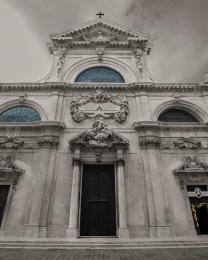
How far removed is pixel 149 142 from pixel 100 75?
27.1 feet

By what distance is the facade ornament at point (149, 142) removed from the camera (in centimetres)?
1418

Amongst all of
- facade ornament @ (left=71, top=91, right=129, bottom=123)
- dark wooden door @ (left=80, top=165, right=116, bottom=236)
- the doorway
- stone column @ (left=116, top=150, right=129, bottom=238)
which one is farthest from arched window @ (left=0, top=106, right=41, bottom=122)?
the doorway

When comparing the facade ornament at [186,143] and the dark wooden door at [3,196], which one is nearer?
the dark wooden door at [3,196]

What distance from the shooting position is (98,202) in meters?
12.9

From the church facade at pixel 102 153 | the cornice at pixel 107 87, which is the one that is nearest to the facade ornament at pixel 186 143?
the church facade at pixel 102 153

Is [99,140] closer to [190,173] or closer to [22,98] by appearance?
[190,173]

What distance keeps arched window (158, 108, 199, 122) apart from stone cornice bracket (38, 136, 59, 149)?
332 inches

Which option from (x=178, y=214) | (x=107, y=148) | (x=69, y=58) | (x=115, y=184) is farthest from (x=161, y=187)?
(x=69, y=58)

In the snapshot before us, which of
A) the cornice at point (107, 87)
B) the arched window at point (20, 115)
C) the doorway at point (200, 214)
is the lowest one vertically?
the doorway at point (200, 214)

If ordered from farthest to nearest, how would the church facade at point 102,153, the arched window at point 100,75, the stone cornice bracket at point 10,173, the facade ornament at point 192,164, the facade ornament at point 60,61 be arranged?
the arched window at point 100,75 → the facade ornament at point 60,61 → the facade ornament at point 192,164 → the stone cornice bracket at point 10,173 → the church facade at point 102,153

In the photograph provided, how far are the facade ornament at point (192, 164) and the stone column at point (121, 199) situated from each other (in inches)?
159

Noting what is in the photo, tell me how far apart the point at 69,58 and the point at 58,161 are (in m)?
10.5

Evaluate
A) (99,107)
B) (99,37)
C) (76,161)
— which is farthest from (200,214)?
(99,37)

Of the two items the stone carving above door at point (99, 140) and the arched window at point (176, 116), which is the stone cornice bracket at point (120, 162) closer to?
the stone carving above door at point (99, 140)
